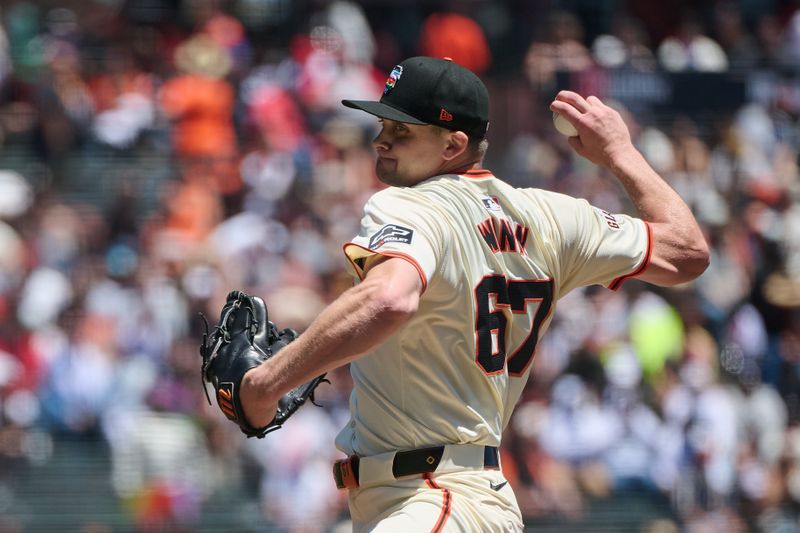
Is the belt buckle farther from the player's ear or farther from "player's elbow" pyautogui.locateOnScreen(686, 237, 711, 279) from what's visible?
"player's elbow" pyautogui.locateOnScreen(686, 237, 711, 279)

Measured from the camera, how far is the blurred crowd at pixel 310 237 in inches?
340

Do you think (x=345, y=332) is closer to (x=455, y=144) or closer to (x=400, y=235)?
(x=400, y=235)

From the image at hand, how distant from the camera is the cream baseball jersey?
313 centimetres

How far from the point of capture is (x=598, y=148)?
3758 mm

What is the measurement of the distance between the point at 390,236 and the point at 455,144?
20.5 inches

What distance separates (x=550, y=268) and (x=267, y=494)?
17.9 ft

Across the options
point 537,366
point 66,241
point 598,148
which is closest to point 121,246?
point 66,241

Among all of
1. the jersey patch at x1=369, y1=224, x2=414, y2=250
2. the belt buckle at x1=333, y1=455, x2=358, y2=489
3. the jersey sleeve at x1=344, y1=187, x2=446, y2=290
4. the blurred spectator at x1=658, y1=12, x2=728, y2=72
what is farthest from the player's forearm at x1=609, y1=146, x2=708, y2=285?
the blurred spectator at x1=658, y1=12, x2=728, y2=72

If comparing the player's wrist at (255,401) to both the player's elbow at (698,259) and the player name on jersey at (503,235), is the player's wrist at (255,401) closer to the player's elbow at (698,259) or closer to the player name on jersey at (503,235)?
the player name on jersey at (503,235)

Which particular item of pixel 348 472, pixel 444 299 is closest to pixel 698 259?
pixel 444 299

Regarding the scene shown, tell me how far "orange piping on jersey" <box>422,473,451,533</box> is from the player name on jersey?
613 millimetres

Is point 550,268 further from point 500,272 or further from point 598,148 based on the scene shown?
point 598,148

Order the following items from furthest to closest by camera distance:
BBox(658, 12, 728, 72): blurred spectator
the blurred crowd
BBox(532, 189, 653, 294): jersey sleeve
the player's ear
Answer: BBox(658, 12, 728, 72): blurred spectator
the blurred crowd
BBox(532, 189, 653, 294): jersey sleeve
the player's ear

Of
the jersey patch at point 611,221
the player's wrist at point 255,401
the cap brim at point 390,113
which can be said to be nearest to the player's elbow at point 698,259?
the jersey patch at point 611,221
